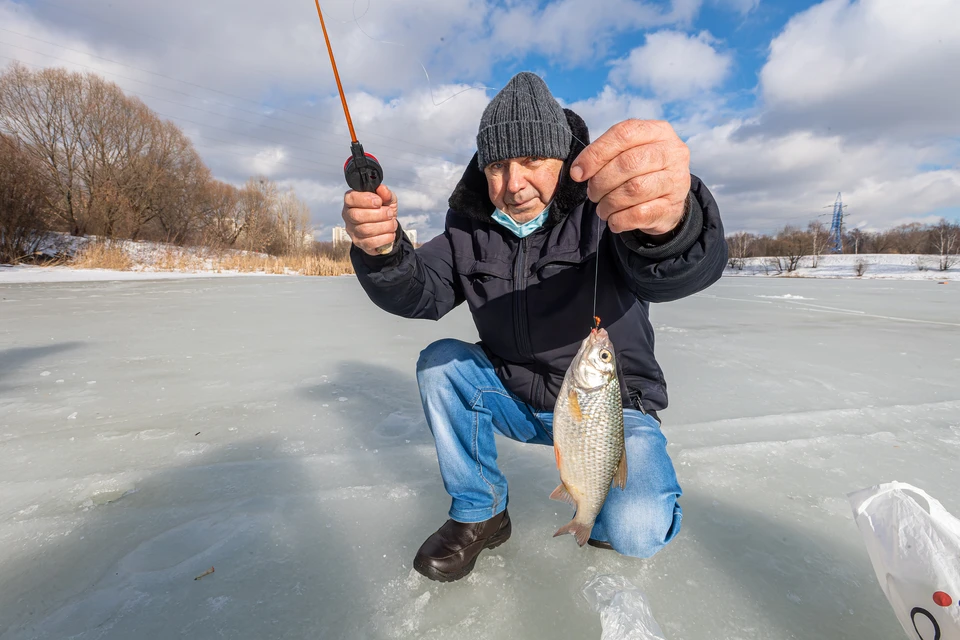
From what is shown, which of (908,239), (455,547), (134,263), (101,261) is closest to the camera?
(455,547)

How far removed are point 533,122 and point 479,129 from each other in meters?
0.24

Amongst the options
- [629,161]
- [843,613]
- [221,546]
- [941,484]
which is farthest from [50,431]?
[941,484]

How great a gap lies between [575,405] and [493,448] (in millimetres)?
569

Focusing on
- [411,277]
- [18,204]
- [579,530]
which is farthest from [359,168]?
[18,204]

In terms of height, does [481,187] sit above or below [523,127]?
below

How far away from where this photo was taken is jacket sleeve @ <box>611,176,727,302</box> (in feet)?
4.01

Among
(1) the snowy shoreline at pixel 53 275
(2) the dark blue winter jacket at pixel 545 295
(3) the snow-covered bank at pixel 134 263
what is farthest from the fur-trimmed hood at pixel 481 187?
(3) the snow-covered bank at pixel 134 263

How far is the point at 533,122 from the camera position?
172cm

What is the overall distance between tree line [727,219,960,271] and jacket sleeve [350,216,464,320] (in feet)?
123

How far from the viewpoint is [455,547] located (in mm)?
1411

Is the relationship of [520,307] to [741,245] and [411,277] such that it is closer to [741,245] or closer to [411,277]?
[411,277]

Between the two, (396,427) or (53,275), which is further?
(53,275)

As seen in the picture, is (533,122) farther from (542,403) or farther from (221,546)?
(221,546)

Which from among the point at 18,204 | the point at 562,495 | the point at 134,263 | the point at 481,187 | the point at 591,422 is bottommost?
the point at 562,495
